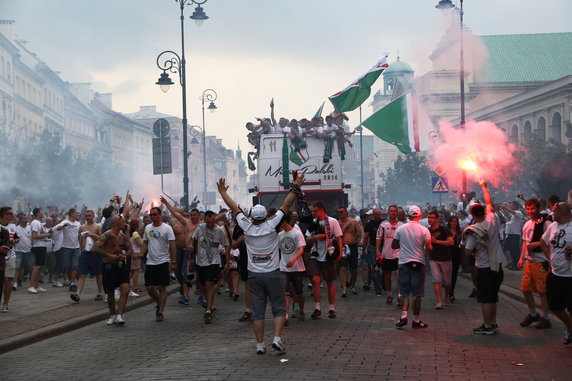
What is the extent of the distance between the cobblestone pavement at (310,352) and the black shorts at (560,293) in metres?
0.47

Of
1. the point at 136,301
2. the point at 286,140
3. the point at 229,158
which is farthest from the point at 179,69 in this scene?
the point at 229,158

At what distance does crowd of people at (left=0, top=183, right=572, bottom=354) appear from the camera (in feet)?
30.1

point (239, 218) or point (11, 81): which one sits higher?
point (11, 81)

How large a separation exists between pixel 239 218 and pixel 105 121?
3171 inches

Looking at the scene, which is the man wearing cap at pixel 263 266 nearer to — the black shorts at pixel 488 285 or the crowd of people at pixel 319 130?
the black shorts at pixel 488 285

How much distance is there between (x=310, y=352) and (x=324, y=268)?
395 centimetres

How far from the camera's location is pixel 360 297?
15.5m

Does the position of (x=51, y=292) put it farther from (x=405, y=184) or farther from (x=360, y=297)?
(x=405, y=184)

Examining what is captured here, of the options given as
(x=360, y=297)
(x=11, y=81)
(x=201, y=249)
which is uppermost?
(x=11, y=81)

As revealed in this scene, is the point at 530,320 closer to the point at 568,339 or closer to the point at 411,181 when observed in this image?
the point at 568,339

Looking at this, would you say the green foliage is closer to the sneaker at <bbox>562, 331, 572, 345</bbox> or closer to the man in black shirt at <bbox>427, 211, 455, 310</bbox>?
the man in black shirt at <bbox>427, 211, 455, 310</bbox>

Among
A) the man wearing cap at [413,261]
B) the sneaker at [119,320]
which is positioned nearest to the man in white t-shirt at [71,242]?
the sneaker at [119,320]

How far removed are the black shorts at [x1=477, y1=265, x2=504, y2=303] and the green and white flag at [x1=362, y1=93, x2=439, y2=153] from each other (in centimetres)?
1181

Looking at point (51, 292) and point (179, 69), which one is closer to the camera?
point (51, 292)
